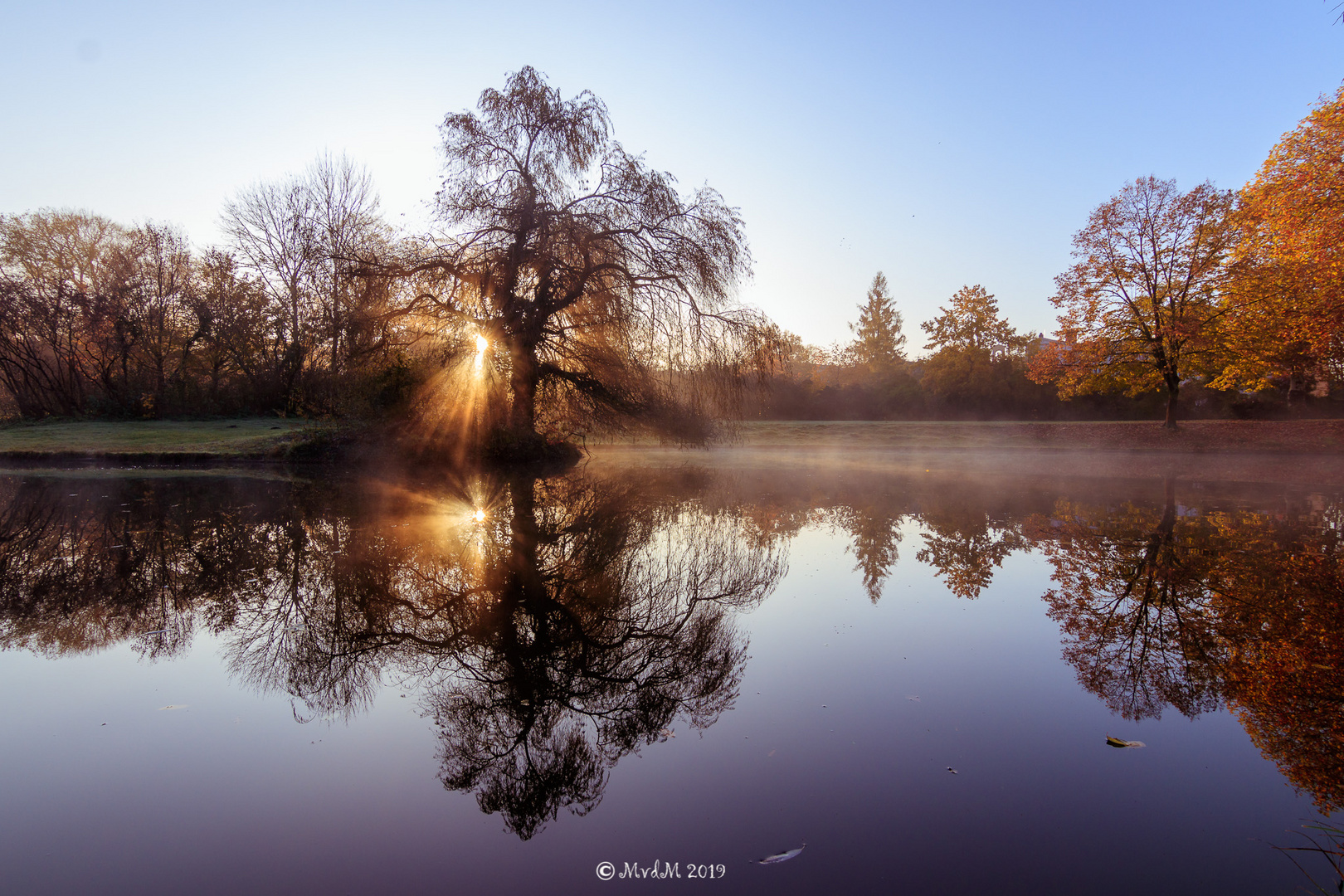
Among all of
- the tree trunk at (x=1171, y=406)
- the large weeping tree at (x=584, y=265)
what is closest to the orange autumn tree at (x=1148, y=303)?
the tree trunk at (x=1171, y=406)

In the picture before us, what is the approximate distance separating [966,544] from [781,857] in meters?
6.44

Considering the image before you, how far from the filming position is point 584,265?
52.9 ft

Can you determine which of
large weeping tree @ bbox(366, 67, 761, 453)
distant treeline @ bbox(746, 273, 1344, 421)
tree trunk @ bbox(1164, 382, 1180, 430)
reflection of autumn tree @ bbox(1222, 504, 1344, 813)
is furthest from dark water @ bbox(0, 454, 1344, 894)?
distant treeline @ bbox(746, 273, 1344, 421)

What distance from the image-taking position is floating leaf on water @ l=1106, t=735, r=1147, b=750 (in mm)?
3227

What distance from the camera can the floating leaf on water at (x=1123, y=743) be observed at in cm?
323

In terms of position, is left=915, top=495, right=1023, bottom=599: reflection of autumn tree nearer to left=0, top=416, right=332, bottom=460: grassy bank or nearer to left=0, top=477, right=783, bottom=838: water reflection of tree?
left=0, top=477, right=783, bottom=838: water reflection of tree

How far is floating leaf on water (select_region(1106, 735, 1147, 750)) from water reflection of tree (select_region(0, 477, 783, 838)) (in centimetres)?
193

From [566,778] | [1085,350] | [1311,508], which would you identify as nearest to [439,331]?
[566,778]

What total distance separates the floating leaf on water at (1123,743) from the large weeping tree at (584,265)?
13.2 metres

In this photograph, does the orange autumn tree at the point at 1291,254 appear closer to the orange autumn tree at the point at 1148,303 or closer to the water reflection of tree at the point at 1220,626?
the orange autumn tree at the point at 1148,303

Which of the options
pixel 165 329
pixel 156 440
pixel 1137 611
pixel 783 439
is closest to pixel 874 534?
pixel 1137 611

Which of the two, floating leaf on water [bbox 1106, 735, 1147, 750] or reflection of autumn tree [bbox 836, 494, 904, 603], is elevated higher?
reflection of autumn tree [bbox 836, 494, 904, 603]

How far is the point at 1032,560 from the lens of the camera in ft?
23.4

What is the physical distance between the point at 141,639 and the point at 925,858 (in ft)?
17.0
